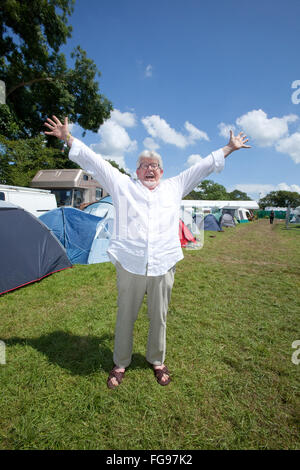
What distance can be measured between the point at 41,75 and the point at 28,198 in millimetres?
8407

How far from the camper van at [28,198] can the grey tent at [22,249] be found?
442 cm

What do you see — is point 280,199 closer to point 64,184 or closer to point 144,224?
point 64,184

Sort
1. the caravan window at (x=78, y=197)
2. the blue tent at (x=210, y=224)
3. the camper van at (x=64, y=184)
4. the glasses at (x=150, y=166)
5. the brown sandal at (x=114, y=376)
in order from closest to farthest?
the glasses at (x=150, y=166) < the brown sandal at (x=114, y=376) < the blue tent at (x=210, y=224) < the camper van at (x=64, y=184) < the caravan window at (x=78, y=197)

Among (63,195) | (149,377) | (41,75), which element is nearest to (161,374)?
(149,377)

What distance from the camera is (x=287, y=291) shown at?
188 inches

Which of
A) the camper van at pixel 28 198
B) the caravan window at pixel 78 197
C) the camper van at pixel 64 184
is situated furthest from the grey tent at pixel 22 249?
the caravan window at pixel 78 197

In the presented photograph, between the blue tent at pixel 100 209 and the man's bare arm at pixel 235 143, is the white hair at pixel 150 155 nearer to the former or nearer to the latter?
the man's bare arm at pixel 235 143

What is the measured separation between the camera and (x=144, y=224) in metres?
1.91

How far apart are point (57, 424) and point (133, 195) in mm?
2170

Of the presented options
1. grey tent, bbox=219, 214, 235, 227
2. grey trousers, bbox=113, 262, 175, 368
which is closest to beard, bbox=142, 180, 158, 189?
grey trousers, bbox=113, 262, 175, 368

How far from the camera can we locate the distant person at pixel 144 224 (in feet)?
6.24

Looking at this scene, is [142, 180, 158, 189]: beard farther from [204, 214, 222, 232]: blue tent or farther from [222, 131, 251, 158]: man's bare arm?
[204, 214, 222, 232]: blue tent

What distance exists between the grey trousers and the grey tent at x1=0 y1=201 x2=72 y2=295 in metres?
3.10
